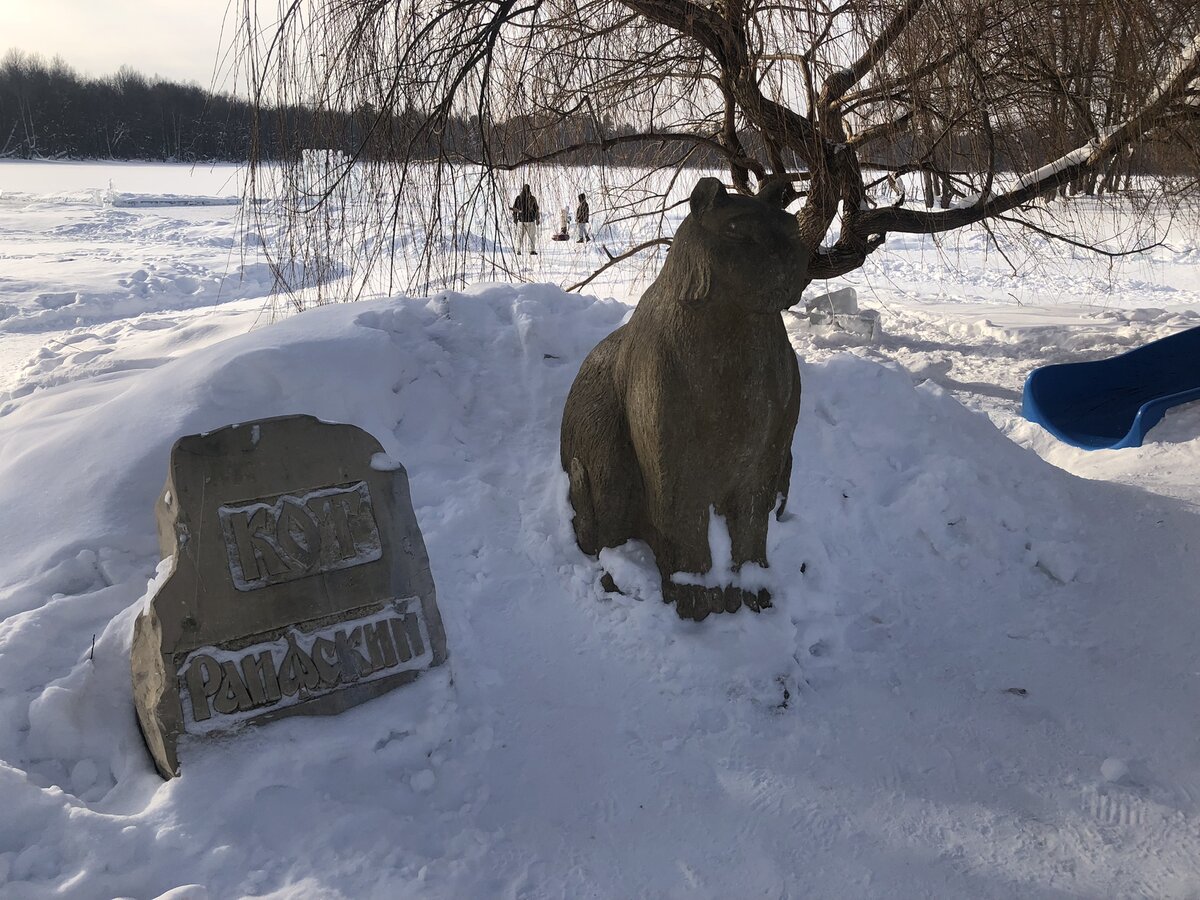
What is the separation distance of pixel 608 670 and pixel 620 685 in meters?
0.08

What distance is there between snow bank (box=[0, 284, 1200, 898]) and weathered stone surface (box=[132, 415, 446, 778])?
0.38ft

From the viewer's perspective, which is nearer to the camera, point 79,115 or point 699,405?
point 699,405

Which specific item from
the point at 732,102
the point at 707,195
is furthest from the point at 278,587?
the point at 732,102

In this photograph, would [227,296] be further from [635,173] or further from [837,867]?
[837,867]

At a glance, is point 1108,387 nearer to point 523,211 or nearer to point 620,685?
point 523,211

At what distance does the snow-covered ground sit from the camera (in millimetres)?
2188

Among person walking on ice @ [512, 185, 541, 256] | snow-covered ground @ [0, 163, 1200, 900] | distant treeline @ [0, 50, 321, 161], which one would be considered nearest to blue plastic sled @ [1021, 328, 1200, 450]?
snow-covered ground @ [0, 163, 1200, 900]

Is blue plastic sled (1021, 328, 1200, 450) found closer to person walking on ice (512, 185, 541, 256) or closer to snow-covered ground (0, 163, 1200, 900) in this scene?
snow-covered ground (0, 163, 1200, 900)

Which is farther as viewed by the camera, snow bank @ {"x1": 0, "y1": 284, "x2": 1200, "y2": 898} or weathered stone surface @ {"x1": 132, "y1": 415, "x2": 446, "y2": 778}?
weathered stone surface @ {"x1": 132, "y1": 415, "x2": 446, "y2": 778}

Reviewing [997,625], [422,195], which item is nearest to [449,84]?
[422,195]

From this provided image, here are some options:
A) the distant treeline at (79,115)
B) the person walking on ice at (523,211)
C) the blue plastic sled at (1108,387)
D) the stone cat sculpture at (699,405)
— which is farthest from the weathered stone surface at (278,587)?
the distant treeline at (79,115)

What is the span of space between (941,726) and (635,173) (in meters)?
4.54

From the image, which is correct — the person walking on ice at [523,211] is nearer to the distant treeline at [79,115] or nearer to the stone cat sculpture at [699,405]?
the stone cat sculpture at [699,405]

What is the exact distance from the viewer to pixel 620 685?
287 cm
